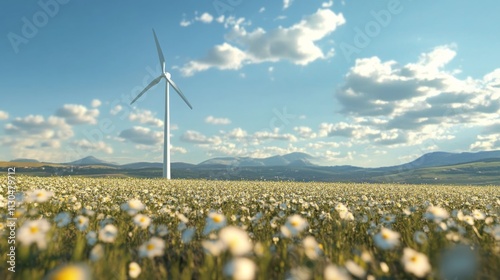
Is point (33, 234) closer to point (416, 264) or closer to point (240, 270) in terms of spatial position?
point (240, 270)

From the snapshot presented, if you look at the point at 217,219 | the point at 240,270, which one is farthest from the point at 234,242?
the point at 217,219

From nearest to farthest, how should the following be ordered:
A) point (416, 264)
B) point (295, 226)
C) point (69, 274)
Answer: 1. point (69, 274)
2. point (416, 264)
3. point (295, 226)

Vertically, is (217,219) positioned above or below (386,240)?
above

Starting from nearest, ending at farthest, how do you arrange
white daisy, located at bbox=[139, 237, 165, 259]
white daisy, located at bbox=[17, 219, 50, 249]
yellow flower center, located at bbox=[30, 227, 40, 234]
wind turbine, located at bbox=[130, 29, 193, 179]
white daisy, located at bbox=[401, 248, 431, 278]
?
white daisy, located at bbox=[401, 248, 431, 278] < white daisy, located at bbox=[139, 237, 165, 259] < white daisy, located at bbox=[17, 219, 50, 249] < yellow flower center, located at bbox=[30, 227, 40, 234] < wind turbine, located at bbox=[130, 29, 193, 179]

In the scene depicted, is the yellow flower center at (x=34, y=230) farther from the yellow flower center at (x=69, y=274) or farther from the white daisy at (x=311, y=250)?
the white daisy at (x=311, y=250)

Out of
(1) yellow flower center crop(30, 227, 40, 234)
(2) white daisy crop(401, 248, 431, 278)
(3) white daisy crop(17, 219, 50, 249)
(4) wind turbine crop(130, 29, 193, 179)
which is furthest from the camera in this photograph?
(4) wind turbine crop(130, 29, 193, 179)

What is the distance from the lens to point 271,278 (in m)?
3.95

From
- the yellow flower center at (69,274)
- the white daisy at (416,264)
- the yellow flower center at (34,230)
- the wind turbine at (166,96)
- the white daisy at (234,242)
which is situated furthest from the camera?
the wind turbine at (166,96)

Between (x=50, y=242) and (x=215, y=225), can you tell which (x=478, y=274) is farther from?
(x=50, y=242)

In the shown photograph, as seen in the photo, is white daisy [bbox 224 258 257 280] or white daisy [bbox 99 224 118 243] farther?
white daisy [bbox 99 224 118 243]

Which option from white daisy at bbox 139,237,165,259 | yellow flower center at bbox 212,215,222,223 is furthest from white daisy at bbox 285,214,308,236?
white daisy at bbox 139,237,165,259

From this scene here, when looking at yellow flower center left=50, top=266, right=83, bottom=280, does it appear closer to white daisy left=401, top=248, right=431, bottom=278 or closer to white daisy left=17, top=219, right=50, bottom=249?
white daisy left=17, top=219, right=50, bottom=249

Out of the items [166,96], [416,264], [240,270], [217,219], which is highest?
[166,96]

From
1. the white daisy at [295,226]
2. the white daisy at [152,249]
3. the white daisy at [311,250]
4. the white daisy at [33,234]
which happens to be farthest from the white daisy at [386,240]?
the white daisy at [33,234]
